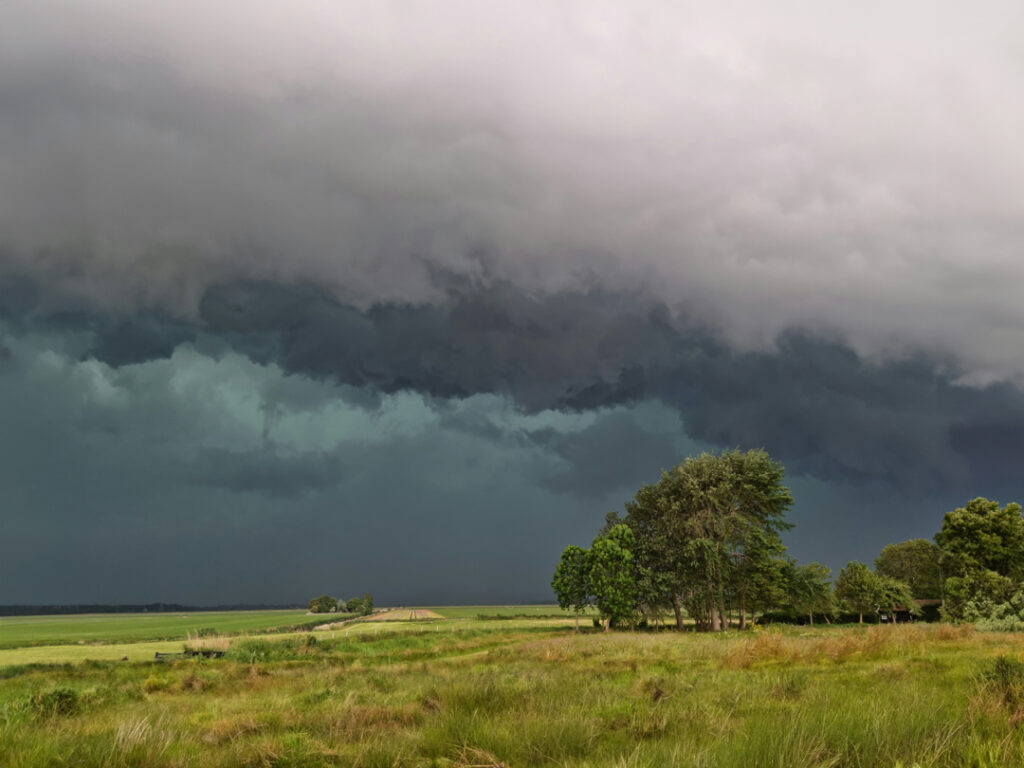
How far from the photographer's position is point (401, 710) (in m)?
11.1

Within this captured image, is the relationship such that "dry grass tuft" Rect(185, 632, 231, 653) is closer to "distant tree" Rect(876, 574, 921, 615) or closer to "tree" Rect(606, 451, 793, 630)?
"tree" Rect(606, 451, 793, 630)

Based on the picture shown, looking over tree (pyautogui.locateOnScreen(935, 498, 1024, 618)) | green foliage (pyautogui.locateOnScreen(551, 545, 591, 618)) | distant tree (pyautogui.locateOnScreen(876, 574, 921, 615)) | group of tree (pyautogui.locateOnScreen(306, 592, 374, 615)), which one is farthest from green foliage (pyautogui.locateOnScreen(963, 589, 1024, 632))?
group of tree (pyautogui.locateOnScreen(306, 592, 374, 615))

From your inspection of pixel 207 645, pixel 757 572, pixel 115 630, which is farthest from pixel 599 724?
pixel 115 630

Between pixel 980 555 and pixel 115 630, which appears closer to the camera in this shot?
pixel 980 555

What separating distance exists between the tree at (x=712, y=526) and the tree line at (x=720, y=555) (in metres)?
0.10

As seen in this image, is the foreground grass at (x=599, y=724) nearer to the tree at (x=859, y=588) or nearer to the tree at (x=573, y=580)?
the tree at (x=573, y=580)

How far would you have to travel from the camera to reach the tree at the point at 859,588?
6550 centimetres

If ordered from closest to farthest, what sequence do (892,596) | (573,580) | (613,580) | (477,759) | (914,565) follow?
(477,759), (613,580), (573,580), (892,596), (914,565)

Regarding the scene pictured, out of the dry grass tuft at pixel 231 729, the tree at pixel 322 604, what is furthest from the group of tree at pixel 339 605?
the dry grass tuft at pixel 231 729

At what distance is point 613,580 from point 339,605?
15203 cm

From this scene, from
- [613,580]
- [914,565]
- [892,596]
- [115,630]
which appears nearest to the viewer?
[613,580]

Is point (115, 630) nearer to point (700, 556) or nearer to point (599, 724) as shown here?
point (700, 556)

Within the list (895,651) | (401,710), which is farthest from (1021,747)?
(895,651)

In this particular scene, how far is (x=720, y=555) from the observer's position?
179ft
